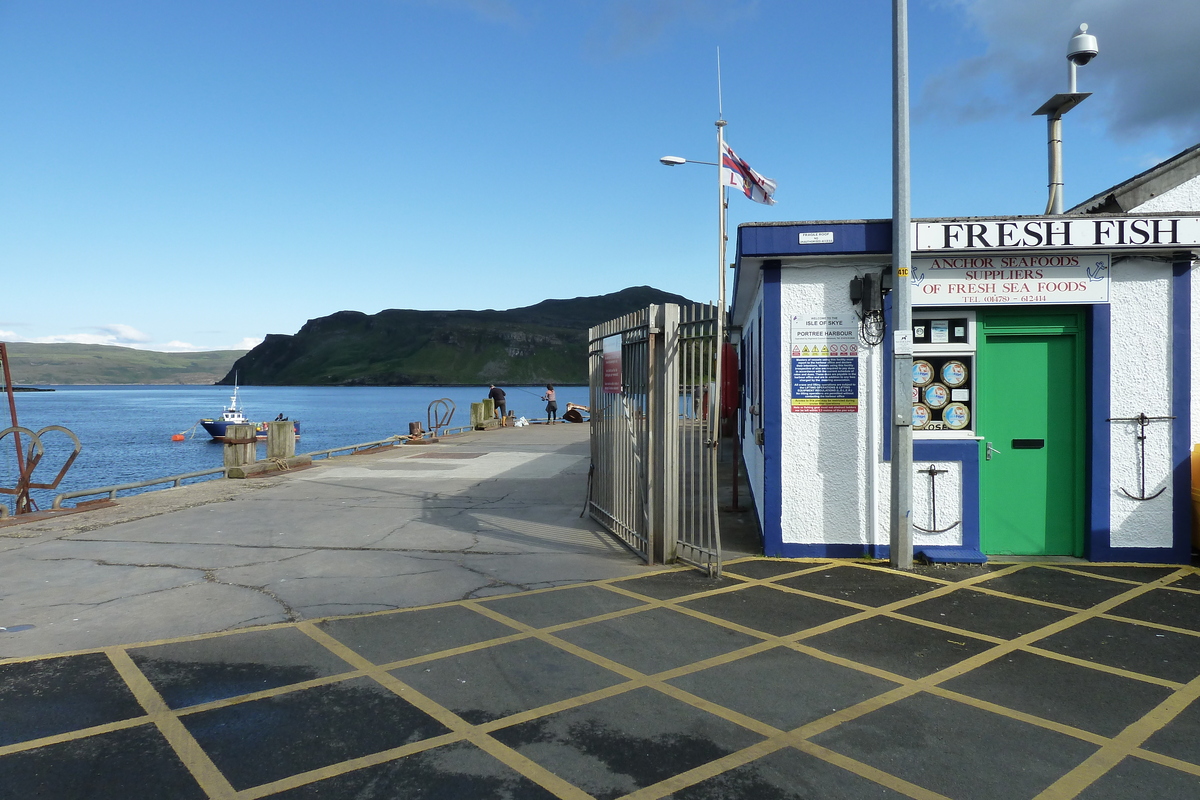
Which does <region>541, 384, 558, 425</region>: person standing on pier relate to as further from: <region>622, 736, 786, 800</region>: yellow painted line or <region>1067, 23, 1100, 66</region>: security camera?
<region>622, 736, 786, 800</region>: yellow painted line

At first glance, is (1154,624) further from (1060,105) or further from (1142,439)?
(1060,105)

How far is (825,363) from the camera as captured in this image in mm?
8008

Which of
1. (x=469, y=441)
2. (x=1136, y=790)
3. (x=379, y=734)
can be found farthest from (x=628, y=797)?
(x=469, y=441)

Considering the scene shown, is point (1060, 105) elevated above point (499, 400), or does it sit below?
above

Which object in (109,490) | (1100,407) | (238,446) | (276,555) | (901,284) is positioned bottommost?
(276,555)

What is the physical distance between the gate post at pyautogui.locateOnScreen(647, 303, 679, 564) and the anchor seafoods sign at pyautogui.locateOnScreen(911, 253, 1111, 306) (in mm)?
2584

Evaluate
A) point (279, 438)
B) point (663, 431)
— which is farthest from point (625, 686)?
point (279, 438)

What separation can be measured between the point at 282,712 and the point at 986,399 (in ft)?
22.9

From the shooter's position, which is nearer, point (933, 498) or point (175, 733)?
point (175, 733)

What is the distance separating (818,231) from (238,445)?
12036 millimetres

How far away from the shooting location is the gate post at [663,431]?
7.50m

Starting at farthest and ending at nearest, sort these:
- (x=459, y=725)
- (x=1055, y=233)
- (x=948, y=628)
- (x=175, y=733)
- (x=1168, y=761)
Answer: (x=1055, y=233) < (x=948, y=628) < (x=459, y=725) < (x=175, y=733) < (x=1168, y=761)

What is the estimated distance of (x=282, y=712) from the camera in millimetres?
4344

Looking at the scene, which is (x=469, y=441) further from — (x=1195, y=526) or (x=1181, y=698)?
(x=1181, y=698)
